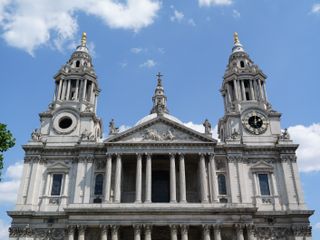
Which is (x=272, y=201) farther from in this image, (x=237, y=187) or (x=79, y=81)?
(x=79, y=81)

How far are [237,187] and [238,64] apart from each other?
1803 centimetres

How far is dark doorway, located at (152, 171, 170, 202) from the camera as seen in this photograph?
4053 cm

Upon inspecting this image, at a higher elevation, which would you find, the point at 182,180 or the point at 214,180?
the point at 214,180

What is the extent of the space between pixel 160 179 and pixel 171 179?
4131mm

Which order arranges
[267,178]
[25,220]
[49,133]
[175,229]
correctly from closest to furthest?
[175,229] → [25,220] → [267,178] → [49,133]

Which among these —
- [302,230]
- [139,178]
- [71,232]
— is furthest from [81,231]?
[302,230]

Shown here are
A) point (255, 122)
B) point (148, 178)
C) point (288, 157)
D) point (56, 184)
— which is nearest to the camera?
point (148, 178)

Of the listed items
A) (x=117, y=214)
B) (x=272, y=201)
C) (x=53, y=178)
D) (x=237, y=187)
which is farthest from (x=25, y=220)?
(x=272, y=201)

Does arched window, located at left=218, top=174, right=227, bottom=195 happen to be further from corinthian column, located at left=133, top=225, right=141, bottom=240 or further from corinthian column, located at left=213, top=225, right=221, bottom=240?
corinthian column, located at left=133, top=225, right=141, bottom=240

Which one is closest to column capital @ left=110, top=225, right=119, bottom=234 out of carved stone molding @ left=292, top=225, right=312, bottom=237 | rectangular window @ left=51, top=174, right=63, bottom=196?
rectangular window @ left=51, top=174, right=63, bottom=196

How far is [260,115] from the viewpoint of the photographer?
44375 mm

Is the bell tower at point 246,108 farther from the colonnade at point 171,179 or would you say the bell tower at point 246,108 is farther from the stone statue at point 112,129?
the stone statue at point 112,129

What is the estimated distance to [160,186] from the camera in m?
41.4

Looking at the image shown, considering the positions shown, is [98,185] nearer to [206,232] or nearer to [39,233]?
[39,233]
